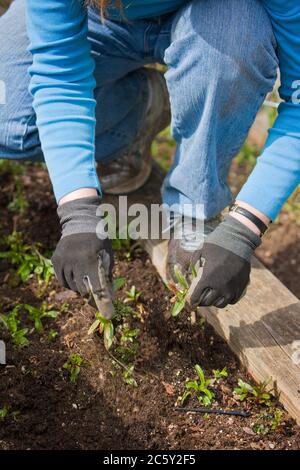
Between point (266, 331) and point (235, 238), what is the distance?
0.43m

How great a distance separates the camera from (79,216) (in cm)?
179

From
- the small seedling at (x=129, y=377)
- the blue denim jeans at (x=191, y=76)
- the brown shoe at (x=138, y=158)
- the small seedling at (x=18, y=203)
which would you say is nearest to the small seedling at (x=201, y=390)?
the small seedling at (x=129, y=377)

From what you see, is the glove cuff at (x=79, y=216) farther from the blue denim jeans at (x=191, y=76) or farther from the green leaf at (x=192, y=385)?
the green leaf at (x=192, y=385)

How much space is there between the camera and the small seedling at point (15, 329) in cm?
A: 206

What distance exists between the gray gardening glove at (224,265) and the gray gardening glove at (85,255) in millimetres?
240

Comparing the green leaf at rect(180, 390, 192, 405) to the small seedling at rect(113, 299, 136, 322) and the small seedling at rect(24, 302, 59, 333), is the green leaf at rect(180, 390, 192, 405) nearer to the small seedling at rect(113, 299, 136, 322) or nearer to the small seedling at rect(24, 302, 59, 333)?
the small seedling at rect(113, 299, 136, 322)

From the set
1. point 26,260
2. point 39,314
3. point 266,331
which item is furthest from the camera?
point 26,260

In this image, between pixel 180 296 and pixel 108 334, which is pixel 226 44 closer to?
pixel 180 296

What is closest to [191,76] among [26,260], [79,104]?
[79,104]

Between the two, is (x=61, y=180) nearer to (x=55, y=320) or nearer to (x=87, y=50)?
(x=87, y=50)

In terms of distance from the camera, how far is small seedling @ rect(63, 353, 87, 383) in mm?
1951

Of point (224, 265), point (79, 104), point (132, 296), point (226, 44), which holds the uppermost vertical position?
point (226, 44)

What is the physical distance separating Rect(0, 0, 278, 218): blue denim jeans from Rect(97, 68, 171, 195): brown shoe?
0.58ft

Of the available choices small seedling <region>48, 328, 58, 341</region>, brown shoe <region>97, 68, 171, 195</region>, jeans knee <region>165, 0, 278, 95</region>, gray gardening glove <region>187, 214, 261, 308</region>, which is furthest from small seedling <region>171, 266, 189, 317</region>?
brown shoe <region>97, 68, 171, 195</region>
